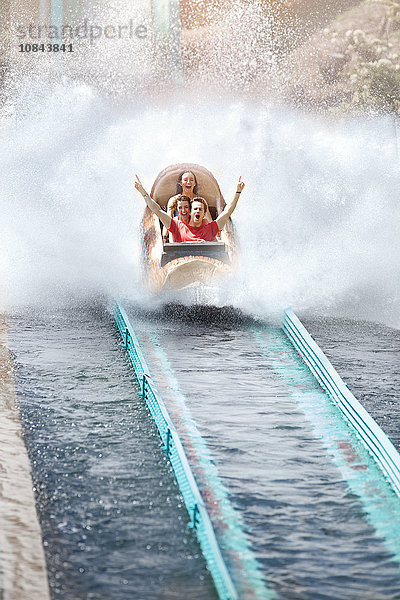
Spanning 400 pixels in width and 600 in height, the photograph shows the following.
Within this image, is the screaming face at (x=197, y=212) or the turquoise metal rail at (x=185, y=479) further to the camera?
the screaming face at (x=197, y=212)

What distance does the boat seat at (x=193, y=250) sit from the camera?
8516 mm

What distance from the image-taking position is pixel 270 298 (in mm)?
8781

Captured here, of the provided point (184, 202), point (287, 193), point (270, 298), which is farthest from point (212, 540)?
point (287, 193)

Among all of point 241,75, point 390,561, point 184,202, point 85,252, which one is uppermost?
point 241,75

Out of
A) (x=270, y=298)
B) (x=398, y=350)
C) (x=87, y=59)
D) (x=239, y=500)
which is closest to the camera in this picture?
(x=239, y=500)

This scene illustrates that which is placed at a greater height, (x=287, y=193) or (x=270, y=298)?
(x=287, y=193)

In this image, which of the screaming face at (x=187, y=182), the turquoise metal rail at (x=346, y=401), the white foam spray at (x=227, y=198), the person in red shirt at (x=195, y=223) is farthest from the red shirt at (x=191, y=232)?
the turquoise metal rail at (x=346, y=401)

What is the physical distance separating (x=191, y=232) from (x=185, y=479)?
4280mm

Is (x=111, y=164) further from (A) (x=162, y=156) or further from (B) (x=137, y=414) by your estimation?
(B) (x=137, y=414)

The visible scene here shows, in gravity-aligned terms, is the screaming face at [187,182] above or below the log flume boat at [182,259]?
above

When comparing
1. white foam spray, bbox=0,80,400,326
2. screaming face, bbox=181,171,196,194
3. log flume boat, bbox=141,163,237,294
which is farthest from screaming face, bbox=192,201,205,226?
screaming face, bbox=181,171,196,194

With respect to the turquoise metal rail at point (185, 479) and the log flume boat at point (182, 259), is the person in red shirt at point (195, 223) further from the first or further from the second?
the turquoise metal rail at point (185, 479)

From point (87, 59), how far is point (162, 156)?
1364 cm

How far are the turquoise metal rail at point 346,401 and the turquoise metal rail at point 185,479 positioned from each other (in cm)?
119
